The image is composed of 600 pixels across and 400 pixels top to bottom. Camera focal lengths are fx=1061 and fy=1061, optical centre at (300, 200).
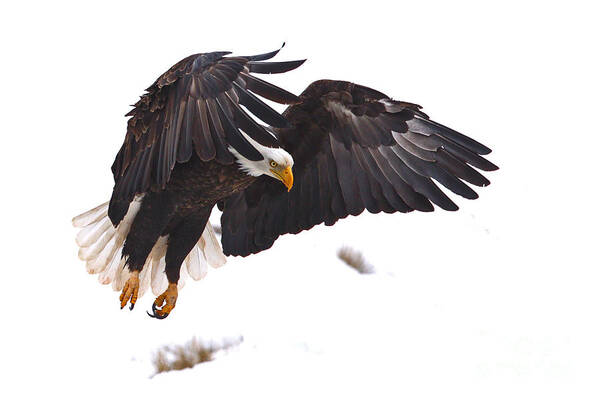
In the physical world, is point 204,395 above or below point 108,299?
below

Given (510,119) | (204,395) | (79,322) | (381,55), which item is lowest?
(204,395)

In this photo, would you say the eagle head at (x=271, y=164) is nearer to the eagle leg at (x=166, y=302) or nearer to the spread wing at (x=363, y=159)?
the spread wing at (x=363, y=159)

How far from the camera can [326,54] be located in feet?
33.8

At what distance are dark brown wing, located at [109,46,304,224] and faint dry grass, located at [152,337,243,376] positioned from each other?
5.09 ft

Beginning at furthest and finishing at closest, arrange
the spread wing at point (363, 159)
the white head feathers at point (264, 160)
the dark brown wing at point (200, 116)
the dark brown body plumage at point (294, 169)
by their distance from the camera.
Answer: the spread wing at point (363, 159) → the white head feathers at point (264, 160) → the dark brown body plumage at point (294, 169) → the dark brown wing at point (200, 116)

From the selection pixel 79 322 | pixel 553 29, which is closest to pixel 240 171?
pixel 79 322

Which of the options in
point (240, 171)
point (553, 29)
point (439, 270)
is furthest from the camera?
point (553, 29)

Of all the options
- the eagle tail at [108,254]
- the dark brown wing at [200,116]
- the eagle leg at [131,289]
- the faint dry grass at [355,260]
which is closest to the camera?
the dark brown wing at [200,116]

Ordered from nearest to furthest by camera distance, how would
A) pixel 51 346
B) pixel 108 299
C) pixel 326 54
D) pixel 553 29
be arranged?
pixel 51 346
pixel 108 299
pixel 326 54
pixel 553 29

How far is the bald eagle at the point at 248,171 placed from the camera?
4648 mm

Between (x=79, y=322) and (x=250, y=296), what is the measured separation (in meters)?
1.08

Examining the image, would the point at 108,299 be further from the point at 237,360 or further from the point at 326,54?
the point at 326,54

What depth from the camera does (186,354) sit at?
6277 millimetres

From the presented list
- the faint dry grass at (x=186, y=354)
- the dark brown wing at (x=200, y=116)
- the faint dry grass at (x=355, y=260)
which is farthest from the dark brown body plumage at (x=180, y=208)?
the faint dry grass at (x=355, y=260)
